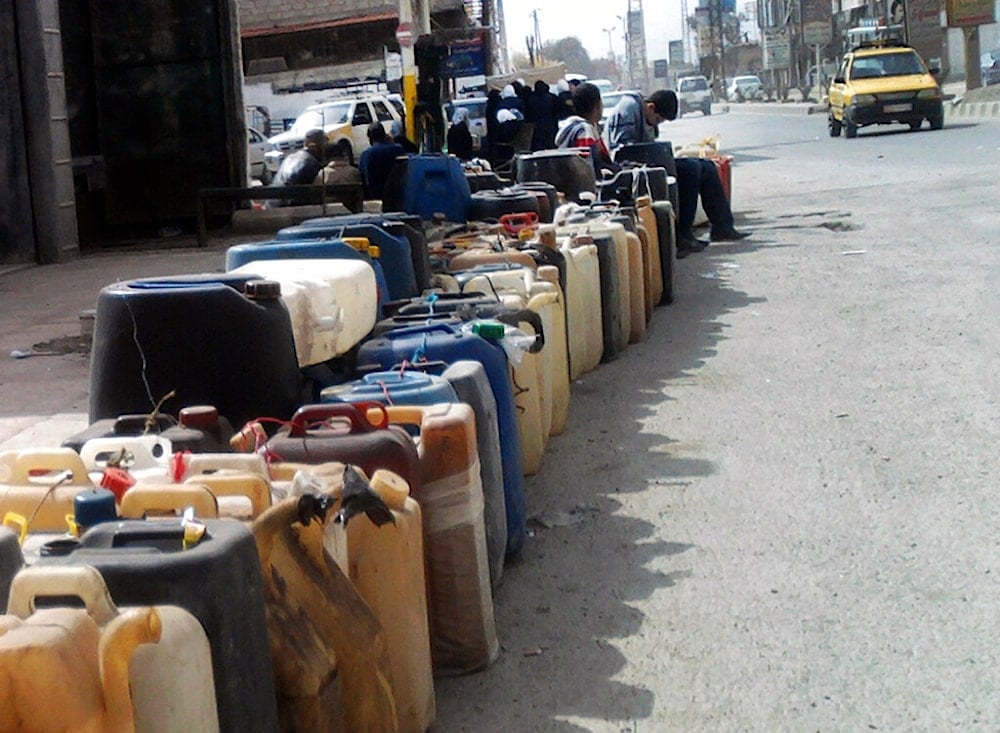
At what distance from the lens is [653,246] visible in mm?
11148

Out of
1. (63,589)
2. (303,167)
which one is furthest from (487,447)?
(303,167)

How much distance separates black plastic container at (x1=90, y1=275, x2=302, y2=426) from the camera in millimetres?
4734

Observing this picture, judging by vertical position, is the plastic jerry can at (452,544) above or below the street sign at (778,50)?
below

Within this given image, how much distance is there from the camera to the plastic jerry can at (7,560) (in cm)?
294

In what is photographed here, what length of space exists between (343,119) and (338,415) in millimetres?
29934

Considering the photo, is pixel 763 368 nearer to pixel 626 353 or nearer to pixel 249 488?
pixel 626 353

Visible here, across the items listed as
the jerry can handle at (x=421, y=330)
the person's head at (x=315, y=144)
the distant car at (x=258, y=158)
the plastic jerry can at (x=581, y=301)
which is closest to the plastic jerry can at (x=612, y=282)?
the plastic jerry can at (x=581, y=301)

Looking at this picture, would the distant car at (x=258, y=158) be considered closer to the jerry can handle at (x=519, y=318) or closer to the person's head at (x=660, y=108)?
the person's head at (x=660, y=108)

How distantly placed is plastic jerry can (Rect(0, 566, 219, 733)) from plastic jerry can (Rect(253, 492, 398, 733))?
1.48ft

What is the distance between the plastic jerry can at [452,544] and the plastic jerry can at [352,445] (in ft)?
0.37

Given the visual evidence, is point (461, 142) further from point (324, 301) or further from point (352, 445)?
point (352, 445)

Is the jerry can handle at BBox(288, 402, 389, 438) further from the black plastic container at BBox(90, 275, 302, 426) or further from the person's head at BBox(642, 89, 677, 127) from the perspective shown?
the person's head at BBox(642, 89, 677, 127)

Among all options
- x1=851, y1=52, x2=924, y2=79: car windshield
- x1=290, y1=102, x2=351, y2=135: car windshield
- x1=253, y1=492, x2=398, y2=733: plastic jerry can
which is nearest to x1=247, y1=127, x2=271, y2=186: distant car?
x1=290, y1=102, x2=351, y2=135: car windshield

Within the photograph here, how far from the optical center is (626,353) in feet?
30.9
